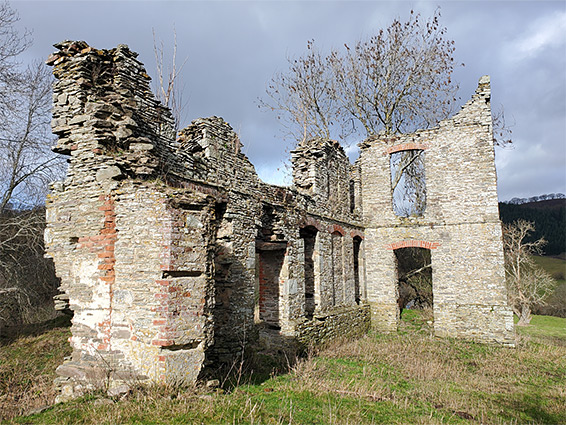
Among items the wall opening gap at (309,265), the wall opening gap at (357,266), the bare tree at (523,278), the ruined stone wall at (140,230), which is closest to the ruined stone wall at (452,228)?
the wall opening gap at (357,266)

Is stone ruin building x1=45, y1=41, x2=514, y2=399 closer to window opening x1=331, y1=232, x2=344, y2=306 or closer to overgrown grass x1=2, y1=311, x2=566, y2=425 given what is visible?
window opening x1=331, y1=232, x2=344, y2=306

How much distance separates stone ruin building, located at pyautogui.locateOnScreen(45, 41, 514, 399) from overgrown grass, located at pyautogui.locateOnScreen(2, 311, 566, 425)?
65 cm

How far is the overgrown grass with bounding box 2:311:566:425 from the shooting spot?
4512 mm

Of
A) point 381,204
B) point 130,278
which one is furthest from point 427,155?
point 130,278

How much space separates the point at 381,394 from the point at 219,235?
4477 mm

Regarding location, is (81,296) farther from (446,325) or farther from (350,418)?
(446,325)

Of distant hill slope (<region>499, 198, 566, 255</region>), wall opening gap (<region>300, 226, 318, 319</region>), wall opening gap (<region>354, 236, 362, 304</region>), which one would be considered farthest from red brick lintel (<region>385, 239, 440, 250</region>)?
distant hill slope (<region>499, 198, 566, 255</region>)

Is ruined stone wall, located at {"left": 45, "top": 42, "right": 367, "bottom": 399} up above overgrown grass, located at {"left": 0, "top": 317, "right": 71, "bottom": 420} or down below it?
above

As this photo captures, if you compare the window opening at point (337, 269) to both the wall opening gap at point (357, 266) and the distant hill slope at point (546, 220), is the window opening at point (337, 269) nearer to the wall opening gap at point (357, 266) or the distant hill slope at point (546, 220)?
the wall opening gap at point (357, 266)

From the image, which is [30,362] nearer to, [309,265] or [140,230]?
[140,230]

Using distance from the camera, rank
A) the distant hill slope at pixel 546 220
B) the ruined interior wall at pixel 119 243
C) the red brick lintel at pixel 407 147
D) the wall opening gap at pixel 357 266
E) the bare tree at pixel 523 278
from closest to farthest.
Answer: the ruined interior wall at pixel 119 243 → the red brick lintel at pixel 407 147 → the wall opening gap at pixel 357 266 → the bare tree at pixel 523 278 → the distant hill slope at pixel 546 220

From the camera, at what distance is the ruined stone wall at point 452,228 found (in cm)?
1258

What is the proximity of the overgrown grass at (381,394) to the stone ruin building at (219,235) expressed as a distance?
0.65 meters

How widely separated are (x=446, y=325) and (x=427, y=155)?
20.9ft
